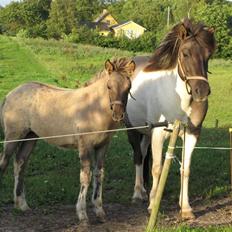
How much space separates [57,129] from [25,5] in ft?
294

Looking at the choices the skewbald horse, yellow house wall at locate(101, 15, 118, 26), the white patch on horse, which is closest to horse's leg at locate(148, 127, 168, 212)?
the skewbald horse

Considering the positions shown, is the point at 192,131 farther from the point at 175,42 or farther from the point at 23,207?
the point at 23,207

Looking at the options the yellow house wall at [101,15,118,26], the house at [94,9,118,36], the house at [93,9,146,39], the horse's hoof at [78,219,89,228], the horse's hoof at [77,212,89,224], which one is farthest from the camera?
the yellow house wall at [101,15,118,26]

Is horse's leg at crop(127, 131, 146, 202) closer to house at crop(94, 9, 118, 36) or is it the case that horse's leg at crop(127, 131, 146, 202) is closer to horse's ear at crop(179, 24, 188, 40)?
horse's ear at crop(179, 24, 188, 40)

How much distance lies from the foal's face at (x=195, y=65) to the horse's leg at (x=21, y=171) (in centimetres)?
242

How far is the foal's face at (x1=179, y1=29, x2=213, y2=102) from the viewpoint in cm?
597

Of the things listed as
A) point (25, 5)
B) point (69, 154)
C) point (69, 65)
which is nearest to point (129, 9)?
point (25, 5)

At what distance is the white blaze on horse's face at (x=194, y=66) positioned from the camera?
235 inches

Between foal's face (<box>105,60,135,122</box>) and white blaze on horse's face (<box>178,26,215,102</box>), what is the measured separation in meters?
0.68

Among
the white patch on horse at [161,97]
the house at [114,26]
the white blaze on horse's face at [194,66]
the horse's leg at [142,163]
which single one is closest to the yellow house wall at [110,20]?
the house at [114,26]

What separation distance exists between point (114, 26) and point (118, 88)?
98.3 metres

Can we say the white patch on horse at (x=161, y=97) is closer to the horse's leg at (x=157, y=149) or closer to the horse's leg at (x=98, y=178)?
the horse's leg at (x=157, y=149)

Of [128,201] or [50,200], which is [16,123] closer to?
[50,200]

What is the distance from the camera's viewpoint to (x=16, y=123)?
689cm
